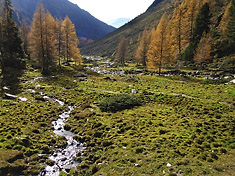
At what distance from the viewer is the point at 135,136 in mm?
15227

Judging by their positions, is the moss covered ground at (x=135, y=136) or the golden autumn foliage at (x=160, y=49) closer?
the moss covered ground at (x=135, y=136)

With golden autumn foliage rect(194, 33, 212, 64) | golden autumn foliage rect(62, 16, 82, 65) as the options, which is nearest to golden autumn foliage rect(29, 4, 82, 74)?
golden autumn foliage rect(62, 16, 82, 65)

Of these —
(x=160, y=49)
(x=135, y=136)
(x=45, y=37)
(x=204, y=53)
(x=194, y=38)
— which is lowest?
(x=135, y=136)

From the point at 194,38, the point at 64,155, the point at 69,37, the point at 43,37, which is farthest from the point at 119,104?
the point at 194,38

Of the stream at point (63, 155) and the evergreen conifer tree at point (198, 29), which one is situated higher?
the evergreen conifer tree at point (198, 29)

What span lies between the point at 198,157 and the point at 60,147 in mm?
10885

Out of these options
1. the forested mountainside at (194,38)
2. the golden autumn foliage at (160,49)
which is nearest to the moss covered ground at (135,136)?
the golden autumn foliage at (160,49)

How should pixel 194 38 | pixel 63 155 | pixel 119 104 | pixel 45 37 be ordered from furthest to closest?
1. pixel 194 38
2. pixel 45 37
3. pixel 119 104
4. pixel 63 155

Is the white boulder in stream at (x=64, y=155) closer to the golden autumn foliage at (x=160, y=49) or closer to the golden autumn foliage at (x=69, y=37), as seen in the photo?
the golden autumn foliage at (x=160, y=49)

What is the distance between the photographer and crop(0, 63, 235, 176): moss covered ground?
36.0ft

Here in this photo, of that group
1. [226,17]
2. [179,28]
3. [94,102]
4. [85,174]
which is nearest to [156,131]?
[85,174]

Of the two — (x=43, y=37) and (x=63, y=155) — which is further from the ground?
(x=43, y=37)

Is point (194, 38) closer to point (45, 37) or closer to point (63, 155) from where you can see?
point (45, 37)

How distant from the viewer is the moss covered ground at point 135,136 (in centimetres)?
1097
